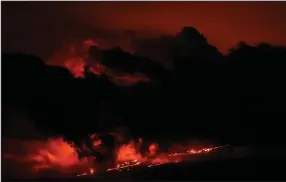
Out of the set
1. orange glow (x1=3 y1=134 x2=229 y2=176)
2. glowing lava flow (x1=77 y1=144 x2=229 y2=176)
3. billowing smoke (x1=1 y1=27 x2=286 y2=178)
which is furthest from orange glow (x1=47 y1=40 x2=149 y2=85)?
glowing lava flow (x1=77 y1=144 x2=229 y2=176)

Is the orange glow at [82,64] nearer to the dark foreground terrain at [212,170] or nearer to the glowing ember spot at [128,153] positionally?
the glowing ember spot at [128,153]

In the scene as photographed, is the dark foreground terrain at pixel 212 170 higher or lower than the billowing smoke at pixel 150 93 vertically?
lower

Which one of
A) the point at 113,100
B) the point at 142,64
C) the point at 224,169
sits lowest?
the point at 224,169

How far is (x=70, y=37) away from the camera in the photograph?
3.24 metres

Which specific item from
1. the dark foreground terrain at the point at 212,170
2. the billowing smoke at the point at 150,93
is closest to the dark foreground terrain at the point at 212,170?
the dark foreground terrain at the point at 212,170

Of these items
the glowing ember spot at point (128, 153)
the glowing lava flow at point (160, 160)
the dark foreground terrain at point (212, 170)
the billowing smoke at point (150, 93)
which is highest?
the billowing smoke at point (150, 93)

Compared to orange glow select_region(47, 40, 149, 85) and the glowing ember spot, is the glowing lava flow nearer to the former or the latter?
the glowing ember spot

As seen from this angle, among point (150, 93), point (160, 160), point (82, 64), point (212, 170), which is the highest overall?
point (82, 64)

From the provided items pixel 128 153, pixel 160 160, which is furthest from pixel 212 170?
pixel 128 153

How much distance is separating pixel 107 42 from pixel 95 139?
2.15 feet

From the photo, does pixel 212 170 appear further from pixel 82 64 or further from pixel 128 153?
pixel 82 64

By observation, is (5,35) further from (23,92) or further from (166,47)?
(166,47)

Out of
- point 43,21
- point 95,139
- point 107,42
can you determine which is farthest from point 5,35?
point 95,139

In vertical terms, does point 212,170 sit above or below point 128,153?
below
